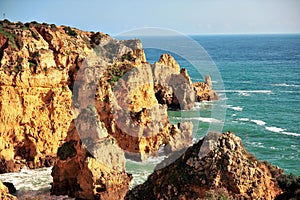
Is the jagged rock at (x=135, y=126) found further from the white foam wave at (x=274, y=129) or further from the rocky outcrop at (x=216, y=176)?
the rocky outcrop at (x=216, y=176)

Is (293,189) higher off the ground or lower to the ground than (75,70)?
lower

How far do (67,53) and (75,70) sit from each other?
9.70 feet

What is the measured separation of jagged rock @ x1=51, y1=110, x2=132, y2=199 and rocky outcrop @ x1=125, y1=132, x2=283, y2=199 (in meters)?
7.45

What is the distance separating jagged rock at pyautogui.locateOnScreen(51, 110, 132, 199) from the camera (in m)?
22.8

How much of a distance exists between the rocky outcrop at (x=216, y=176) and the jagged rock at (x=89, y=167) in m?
7.45

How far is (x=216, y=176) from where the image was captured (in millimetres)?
14273

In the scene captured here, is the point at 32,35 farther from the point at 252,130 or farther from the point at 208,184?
the point at 208,184

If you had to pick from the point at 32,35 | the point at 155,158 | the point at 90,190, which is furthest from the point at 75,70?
the point at 90,190

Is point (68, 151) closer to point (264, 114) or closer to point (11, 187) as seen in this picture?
point (11, 187)

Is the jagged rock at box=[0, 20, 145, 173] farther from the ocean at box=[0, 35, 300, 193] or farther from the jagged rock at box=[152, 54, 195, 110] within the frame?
the jagged rock at box=[152, 54, 195, 110]

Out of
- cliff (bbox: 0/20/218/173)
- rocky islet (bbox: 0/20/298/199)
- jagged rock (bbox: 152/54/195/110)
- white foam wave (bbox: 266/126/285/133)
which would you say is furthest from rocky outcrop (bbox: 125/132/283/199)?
jagged rock (bbox: 152/54/195/110)

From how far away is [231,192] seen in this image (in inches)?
557

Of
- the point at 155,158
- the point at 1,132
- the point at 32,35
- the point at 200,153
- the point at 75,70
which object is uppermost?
the point at 32,35

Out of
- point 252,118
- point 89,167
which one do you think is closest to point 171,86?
point 252,118
